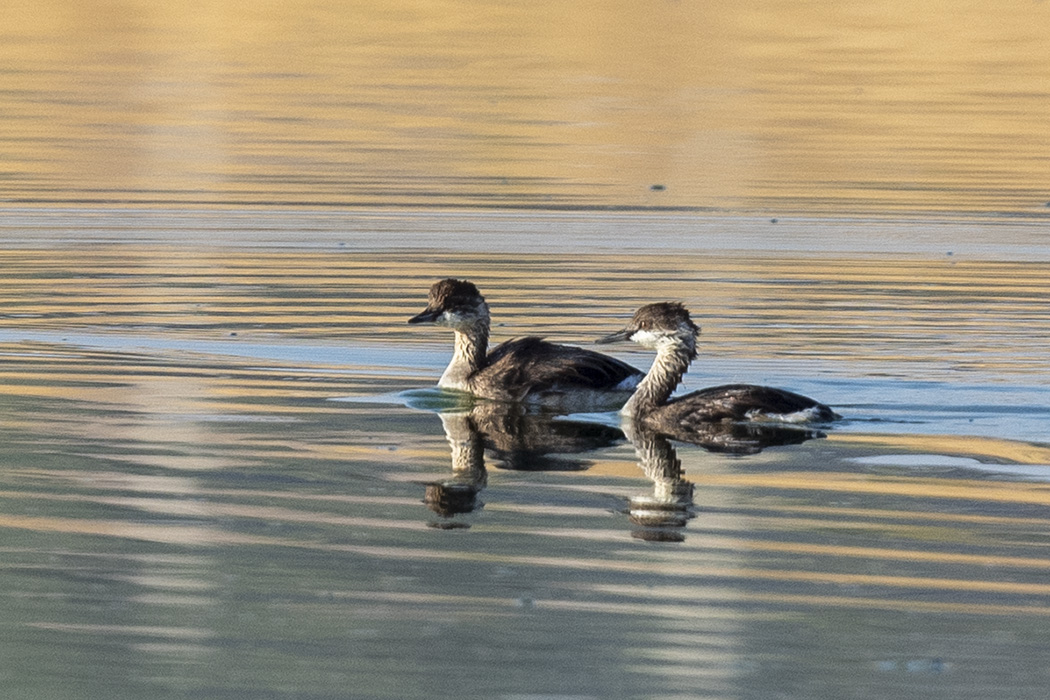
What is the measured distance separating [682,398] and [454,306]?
7.35ft

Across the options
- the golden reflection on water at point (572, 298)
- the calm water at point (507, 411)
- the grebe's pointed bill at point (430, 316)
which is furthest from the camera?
the golden reflection on water at point (572, 298)

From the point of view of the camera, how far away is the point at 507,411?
13.7 metres

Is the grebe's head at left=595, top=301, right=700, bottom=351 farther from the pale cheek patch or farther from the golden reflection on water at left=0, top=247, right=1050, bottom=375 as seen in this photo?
the golden reflection on water at left=0, top=247, right=1050, bottom=375

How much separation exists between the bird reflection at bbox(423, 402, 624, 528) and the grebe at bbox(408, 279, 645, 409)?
0.18 m

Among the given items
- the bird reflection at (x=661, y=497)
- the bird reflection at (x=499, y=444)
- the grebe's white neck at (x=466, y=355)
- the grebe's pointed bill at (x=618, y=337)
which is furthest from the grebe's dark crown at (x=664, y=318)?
the grebe's white neck at (x=466, y=355)

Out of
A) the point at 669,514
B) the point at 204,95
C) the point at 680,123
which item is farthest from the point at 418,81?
the point at 669,514

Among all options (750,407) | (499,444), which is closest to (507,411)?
(499,444)

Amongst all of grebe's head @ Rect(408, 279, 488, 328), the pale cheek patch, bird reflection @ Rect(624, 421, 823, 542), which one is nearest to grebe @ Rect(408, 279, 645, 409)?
grebe's head @ Rect(408, 279, 488, 328)

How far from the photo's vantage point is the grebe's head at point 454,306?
1451cm

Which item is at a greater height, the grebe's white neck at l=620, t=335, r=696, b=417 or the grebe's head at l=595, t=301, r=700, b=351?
the grebe's head at l=595, t=301, r=700, b=351

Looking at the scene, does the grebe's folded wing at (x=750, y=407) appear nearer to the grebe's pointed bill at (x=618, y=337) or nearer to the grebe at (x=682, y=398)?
the grebe at (x=682, y=398)

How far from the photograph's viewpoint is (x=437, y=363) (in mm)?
15289

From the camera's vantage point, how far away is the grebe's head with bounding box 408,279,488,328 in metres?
14.5

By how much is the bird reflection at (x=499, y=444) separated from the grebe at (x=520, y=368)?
18 centimetres
